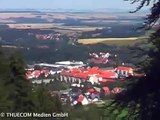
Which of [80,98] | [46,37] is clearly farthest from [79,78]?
[46,37]

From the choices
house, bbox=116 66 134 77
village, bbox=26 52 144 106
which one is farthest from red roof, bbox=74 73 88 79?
house, bbox=116 66 134 77

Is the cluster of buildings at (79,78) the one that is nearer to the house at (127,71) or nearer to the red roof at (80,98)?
the red roof at (80,98)

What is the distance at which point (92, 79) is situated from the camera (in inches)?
942

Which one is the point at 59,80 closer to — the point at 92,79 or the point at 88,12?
the point at 92,79

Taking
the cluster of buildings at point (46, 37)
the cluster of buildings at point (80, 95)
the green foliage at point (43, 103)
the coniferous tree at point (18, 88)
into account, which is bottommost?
the cluster of buildings at point (46, 37)

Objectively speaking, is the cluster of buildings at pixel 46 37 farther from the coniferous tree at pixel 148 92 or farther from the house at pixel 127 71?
the coniferous tree at pixel 148 92

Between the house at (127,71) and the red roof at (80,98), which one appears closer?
the house at (127,71)

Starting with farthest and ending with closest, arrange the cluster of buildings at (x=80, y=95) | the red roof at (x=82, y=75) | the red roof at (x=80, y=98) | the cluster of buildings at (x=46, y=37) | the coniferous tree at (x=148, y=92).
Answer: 1. the cluster of buildings at (x=46, y=37)
2. the red roof at (x=82, y=75)
3. the red roof at (x=80, y=98)
4. the cluster of buildings at (x=80, y=95)
5. the coniferous tree at (x=148, y=92)

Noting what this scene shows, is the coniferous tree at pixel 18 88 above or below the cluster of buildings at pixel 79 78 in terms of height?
above

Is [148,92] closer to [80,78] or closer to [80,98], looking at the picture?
[80,98]

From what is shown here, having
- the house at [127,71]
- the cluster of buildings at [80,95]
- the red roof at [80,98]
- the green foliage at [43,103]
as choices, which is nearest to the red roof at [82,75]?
the cluster of buildings at [80,95]

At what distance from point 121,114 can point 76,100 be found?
14291 millimetres

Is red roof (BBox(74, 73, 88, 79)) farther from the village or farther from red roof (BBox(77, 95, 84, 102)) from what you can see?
red roof (BBox(77, 95, 84, 102))

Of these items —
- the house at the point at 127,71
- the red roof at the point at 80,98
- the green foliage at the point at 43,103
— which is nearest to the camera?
the house at the point at 127,71
